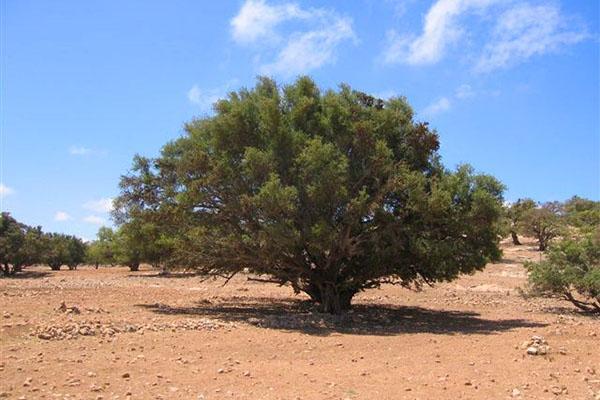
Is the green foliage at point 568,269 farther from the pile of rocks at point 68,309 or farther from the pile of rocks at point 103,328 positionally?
the pile of rocks at point 68,309

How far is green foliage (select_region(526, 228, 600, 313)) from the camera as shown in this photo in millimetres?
20328

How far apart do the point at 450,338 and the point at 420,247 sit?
3248 mm

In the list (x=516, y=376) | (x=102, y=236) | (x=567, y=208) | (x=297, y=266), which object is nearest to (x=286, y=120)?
(x=297, y=266)

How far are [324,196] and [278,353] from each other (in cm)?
553

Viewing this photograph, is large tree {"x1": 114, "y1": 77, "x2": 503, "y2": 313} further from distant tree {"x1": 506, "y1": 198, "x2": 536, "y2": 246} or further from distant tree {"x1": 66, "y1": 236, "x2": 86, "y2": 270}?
distant tree {"x1": 66, "y1": 236, "x2": 86, "y2": 270}

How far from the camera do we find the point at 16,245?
171 feet

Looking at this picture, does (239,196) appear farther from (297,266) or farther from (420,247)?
Result: (420,247)

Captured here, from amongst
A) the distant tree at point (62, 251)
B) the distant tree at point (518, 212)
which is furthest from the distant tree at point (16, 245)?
the distant tree at point (518, 212)

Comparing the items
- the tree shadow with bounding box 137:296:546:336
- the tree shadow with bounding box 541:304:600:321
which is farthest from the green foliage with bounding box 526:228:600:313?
the tree shadow with bounding box 137:296:546:336

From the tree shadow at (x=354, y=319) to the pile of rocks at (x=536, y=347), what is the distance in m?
3.08

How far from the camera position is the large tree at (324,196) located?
52.5 ft

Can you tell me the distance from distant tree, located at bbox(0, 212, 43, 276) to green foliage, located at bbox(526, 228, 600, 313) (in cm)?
4588

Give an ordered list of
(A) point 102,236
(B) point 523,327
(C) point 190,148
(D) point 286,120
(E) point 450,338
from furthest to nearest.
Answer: (A) point 102,236
(C) point 190,148
(D) point 286,120
(B) point 523,327
(E) point 450,338

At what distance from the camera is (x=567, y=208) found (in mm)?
65375
